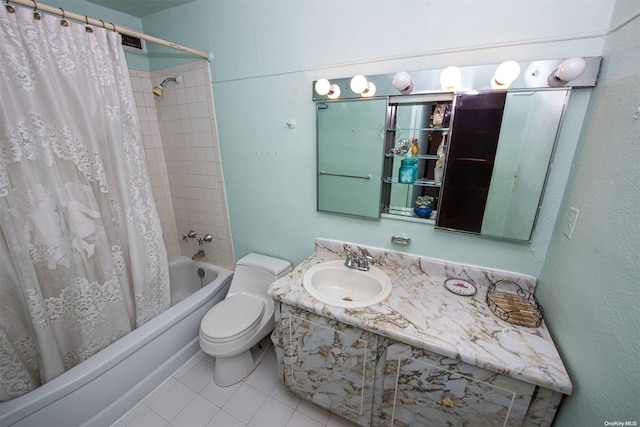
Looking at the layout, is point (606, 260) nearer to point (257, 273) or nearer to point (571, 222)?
point (571, 222)

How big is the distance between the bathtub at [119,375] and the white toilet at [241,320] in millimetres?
243

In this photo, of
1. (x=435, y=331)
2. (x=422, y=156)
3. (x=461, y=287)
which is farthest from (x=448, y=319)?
(x=422, y=156)

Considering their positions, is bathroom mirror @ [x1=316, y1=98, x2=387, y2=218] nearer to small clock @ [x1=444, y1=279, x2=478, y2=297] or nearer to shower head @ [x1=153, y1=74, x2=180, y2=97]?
small clock @ [x1=444, y1=279, x2=478, y2=297]

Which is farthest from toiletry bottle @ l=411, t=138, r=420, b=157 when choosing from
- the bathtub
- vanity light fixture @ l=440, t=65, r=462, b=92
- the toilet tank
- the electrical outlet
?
the bathtub

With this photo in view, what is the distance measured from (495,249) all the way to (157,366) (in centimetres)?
204

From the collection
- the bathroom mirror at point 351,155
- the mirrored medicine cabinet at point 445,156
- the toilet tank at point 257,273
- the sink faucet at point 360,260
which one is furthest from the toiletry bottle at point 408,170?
the toilet tank at point 257,273

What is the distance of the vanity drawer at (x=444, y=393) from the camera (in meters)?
0.84

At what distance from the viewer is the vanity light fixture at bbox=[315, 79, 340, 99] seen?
1.25m

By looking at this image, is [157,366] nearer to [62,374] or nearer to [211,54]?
[62,374]

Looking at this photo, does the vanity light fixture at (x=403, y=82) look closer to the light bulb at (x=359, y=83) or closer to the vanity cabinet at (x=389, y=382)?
the light bulb at (x=359, y=83)

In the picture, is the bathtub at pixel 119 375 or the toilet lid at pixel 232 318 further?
the toilet lid at pixel 232 318

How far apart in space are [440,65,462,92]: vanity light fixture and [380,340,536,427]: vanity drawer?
3.56 feet

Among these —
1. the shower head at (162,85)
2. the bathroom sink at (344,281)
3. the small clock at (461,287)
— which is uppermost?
the shower head at (162,85)

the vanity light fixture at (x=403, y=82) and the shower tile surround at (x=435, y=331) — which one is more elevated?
the vanity light fixture at (x=403, y=82)
